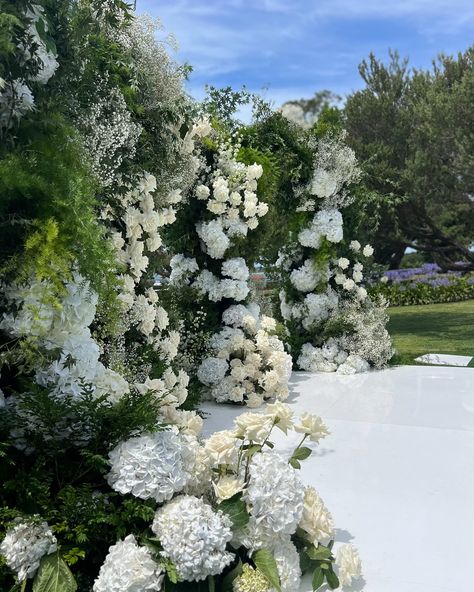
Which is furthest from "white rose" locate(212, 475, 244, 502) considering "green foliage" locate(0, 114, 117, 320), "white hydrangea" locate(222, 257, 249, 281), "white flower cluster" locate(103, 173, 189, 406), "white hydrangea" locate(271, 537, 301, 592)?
"white hydrangea" locate(222, 257, 249, 281)

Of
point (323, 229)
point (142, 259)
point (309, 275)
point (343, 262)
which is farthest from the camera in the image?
point (309, 275)

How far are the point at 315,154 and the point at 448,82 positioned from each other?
1117 centimetres

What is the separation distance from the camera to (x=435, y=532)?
9.95ft

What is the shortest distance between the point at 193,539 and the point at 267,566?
13.1 inches

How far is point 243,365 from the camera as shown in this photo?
225 inches

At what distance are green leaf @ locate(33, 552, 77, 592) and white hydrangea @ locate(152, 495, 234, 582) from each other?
32cm

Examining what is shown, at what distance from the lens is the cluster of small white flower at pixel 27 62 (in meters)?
2.35

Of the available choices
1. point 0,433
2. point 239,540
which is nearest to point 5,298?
point 0,433

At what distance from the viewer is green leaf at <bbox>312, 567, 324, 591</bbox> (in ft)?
7.94

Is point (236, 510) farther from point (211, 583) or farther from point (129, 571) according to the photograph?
point (129, 571)

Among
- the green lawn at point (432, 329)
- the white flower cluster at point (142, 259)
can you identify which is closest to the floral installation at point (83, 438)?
the white flower cluster at point (142, 259)

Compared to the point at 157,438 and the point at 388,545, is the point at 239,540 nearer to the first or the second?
the point at 157,438

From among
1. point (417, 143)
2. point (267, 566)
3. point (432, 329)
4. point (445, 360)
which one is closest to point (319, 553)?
point (267, 566)

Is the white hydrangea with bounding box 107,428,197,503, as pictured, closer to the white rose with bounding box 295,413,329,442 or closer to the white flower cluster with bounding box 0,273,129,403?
the white flower cluster with bounding box 0,273,129,403
